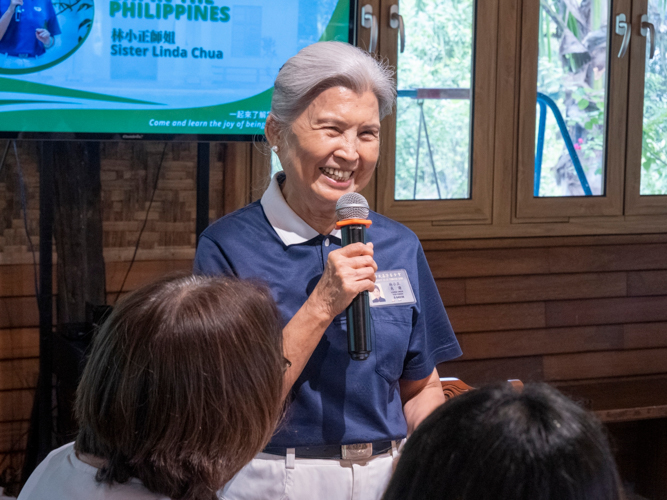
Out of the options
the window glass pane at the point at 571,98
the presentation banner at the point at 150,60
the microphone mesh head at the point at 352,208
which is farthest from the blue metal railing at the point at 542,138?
the microphone mesh head at the point at 352,208

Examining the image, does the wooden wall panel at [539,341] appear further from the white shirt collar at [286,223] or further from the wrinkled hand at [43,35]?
the wrinkled hand at [43,35]

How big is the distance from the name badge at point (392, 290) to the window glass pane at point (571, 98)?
6.90 feet

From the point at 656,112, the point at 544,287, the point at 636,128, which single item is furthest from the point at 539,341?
the point at 656,112

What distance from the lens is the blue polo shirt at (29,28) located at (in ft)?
7.95

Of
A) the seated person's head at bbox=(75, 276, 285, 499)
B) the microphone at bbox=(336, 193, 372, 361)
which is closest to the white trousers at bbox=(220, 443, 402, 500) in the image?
the microphone at bbox=(336, 193, 372, 361)

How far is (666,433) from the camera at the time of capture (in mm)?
3521

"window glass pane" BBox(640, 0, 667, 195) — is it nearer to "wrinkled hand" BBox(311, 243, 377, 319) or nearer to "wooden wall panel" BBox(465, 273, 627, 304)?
"wooden wall panel" BBox(465, 273, 627, 304)

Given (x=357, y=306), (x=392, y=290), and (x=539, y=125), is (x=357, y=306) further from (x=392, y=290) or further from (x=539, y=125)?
(x=539, y=125)

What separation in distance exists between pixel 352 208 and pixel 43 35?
161 centimetres

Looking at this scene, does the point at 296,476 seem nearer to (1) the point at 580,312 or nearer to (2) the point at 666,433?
(1) the point at 580,312

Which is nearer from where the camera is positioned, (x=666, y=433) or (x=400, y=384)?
(x=400, y=384)

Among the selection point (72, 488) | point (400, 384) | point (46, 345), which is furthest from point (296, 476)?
point (46, 345)

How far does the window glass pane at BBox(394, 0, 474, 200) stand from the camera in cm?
317

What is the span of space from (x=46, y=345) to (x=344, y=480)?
5.32 feet
